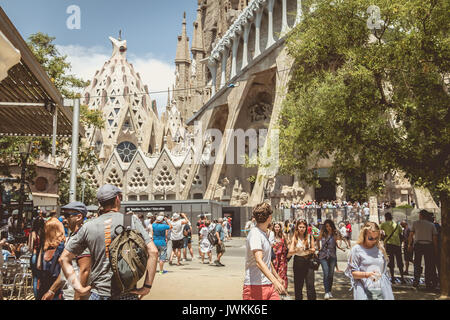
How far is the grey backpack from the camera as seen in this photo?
2664 mm

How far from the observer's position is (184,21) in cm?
6594

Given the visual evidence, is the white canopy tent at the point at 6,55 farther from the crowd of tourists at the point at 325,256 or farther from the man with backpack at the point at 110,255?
the crowd of tourists at the point at 325,256

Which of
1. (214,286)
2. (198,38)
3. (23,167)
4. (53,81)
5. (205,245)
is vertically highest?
(198,38)

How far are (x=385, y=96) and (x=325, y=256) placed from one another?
3.64 m

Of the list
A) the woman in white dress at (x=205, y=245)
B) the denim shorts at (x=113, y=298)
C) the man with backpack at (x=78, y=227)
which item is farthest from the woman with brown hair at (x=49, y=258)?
the woman in white dress at (x=205, y=245)

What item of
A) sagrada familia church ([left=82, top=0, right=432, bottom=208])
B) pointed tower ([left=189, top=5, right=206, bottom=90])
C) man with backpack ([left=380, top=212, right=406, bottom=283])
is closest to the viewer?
man with backpack ([left=380, top=212, right=406, bottom=283])

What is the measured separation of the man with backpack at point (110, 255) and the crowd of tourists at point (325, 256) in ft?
4.11

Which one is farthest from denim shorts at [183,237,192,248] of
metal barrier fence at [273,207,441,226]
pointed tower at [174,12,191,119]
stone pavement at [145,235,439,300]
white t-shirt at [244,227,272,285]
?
pointed tower at [174,12,191,119]

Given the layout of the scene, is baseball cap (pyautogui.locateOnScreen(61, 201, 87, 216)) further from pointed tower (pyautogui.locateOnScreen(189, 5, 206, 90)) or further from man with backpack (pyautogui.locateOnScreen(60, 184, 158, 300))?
pointed tower (pyautogui.locateOnScreen(189, 5, 206, 90))

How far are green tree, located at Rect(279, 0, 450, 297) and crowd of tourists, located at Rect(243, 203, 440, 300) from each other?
0.95 metres

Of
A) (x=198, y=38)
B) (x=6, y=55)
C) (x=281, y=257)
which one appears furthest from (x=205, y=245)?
(x=198, y=38)

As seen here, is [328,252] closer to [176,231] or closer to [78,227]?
[78,227]

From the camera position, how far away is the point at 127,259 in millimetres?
2672
